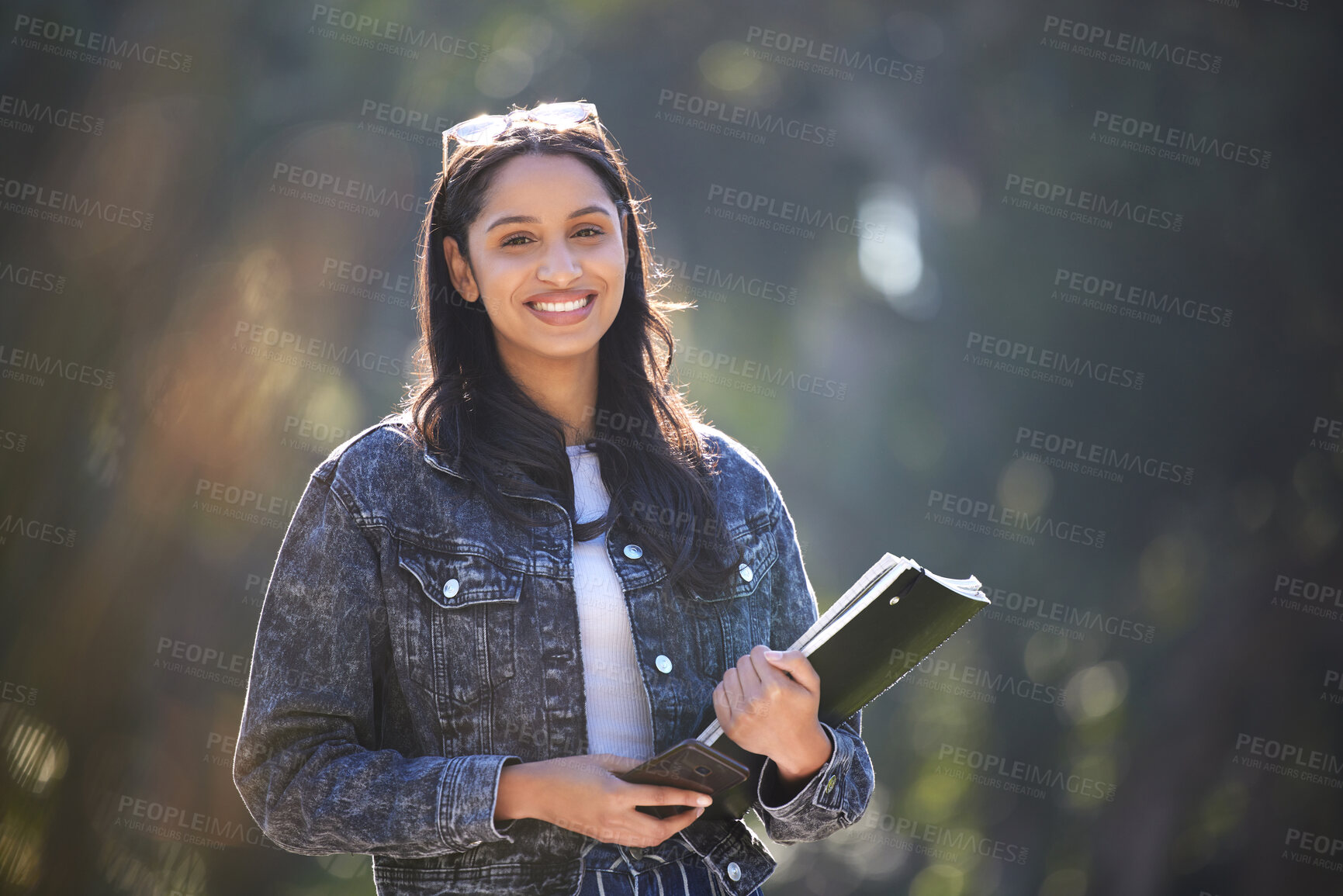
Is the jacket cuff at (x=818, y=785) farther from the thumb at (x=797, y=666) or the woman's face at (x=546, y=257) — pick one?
the woman's face at (x=546, y=257)

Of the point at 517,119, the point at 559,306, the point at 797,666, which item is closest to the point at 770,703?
the point at 797,666

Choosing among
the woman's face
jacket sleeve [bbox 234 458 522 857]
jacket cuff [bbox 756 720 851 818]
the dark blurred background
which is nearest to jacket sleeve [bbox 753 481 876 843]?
jacket cuff [bbox 756 720 851 818]

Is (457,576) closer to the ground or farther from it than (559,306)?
closer to the ground

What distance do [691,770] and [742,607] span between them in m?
0.45

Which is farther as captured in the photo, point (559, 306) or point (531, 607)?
point (559, 306)

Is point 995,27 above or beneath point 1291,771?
above

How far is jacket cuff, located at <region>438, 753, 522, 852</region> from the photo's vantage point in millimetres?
1591

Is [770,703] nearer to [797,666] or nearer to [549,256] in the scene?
[797,666]

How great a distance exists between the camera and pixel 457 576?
176 centimetres

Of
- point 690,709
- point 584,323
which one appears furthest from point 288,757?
point 584,323

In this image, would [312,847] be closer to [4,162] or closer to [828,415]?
[4,162]

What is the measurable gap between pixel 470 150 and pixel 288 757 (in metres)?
1.05

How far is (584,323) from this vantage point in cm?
195

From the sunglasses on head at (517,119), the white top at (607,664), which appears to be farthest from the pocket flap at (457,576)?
the sunglasses on head at (517,119)
